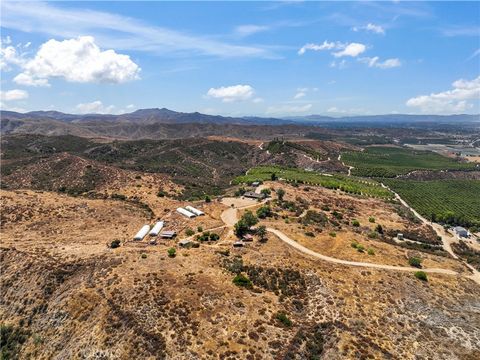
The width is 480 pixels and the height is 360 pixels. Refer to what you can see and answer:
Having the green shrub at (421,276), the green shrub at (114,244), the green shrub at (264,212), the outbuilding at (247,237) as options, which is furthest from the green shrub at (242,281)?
the green shrub at (264,212)

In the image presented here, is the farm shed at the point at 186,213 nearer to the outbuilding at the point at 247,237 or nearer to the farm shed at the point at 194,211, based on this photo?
the farm shed at the point at 194,211

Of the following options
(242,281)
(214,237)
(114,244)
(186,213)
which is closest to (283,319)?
(242,281)

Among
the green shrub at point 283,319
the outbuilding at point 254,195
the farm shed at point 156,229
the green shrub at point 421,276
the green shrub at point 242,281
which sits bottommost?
the green shrub at point 283,319

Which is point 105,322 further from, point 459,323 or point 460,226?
point 460,226

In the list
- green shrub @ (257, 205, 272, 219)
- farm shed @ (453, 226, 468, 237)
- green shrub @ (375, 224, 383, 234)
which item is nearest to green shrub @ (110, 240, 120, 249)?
green shrub @ (257, 205, 272, 219)

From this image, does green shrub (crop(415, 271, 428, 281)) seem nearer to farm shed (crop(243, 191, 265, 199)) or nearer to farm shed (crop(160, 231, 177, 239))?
farm shed (crop(160, 231, 177, 239))

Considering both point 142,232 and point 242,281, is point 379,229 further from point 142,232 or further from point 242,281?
point 142,232

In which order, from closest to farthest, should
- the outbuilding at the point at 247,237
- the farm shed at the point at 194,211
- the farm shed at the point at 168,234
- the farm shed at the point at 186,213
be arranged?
the outbuilding at the point at 247,237 → the farm shed at the point at 168,234 → the farm shed at the point at 186,213 → the farm shed at the point at 194,211

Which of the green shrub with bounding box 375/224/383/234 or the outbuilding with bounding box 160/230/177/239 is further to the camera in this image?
the green shrub with bounding box 375/224/383/234

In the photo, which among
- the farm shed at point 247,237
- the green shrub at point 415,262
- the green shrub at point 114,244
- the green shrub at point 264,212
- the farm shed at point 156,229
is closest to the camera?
the green shrub at point 415,262

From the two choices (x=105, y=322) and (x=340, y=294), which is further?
(x=340, y=294)

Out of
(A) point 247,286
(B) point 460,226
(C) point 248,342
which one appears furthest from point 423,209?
(C) point 248,342
